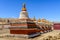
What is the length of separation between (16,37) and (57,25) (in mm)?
19780

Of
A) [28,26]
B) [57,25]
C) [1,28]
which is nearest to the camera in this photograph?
[28,26]

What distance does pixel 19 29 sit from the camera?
16.8 m

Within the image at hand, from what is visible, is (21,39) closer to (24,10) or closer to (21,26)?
(21,26)

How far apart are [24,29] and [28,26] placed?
1.40m

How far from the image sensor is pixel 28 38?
15.8 meters

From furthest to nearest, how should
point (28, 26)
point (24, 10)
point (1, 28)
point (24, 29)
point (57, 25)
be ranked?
1. point (57, 25)
2. point (1, 28)
3. point (24, 10)
4. point (28, 26)
5. point (24, 29)

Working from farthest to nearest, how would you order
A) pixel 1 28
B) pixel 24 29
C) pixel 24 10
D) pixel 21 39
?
pixel 1 28 < pixel 24 10 < pixel 24 29 < pixel 21 39

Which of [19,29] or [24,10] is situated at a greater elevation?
[24,10]

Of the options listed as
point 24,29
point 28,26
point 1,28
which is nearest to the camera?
point 24,29

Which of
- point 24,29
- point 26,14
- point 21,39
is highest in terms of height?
point 26,14

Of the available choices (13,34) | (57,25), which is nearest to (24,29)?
(13,34)

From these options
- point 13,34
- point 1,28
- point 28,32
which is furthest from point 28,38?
point 1,28

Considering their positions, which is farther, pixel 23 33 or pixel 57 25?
pixel 57 25

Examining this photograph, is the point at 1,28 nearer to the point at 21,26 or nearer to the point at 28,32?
the point at 21,26
